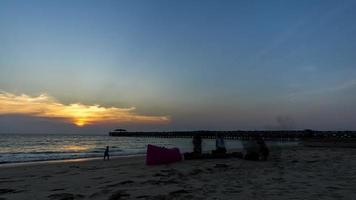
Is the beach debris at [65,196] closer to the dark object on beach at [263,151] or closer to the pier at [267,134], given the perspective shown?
the dark object on beach at [263,151]

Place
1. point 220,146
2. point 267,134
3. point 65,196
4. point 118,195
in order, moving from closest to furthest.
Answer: point 118,195 → point 65,196 → point 220,146 → point 267,134

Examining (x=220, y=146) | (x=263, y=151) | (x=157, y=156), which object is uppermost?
(x=220, y=146)

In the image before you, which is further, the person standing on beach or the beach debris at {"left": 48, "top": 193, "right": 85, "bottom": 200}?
the person standing on beach

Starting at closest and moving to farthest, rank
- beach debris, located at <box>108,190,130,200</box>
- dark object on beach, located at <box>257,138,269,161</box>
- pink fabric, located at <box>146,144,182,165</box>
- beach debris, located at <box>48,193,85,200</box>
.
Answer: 1. beach debris, located at <box>108,190,130,200</box>
2. beach debris, located at <box>48,193,85,200</box>
3. pink fabric, located at <box>146,144,182,165</box>
4. dark object on beach, located at <box>257,138,269,161</box>

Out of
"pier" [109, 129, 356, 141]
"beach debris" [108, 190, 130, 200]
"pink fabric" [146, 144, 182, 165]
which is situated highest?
"pier" [109, 129, 356, 141]

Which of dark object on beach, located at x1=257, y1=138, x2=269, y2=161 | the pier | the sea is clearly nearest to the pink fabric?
dark object on beach, located at x1=257, y1=138, x2=269, y2=161

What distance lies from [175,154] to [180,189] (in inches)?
396

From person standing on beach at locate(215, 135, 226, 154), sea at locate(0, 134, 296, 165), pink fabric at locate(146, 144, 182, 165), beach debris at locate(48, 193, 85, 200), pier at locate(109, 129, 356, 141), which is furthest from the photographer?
pier at locate(109, 129, 356, 141)

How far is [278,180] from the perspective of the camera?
11.1 metres

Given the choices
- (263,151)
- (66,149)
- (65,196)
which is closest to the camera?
(65,196)

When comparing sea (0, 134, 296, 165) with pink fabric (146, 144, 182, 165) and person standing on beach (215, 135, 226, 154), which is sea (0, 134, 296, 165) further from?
pink fabric (146, 144, 182, 165)

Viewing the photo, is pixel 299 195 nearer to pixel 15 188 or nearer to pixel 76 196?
pixel 76 196

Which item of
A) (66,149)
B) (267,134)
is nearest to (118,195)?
(66,149)

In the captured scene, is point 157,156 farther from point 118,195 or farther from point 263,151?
point 118,195
